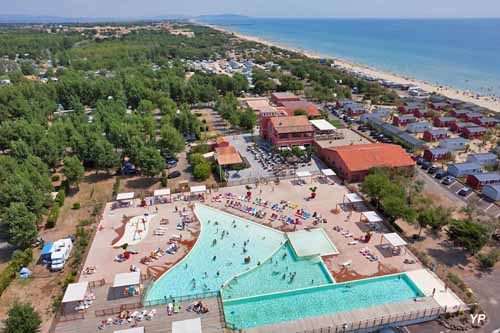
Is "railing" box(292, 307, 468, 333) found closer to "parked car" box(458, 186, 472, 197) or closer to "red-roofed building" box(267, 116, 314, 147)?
"parked car" box(458, 186, 472, 197)

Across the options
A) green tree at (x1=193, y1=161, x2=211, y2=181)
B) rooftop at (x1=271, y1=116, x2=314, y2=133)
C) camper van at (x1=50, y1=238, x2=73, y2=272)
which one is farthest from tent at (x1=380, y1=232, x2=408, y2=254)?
camper van at (x1=50, y1=238, x2=73, y2=272)

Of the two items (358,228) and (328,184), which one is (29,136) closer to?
(328,184)

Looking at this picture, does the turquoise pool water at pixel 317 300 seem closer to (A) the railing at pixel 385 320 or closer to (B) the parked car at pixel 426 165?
(A) the railing at pixel 385 320

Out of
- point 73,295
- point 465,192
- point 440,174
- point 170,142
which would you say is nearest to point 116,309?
point 73,295

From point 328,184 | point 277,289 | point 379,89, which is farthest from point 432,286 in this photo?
point 379,89

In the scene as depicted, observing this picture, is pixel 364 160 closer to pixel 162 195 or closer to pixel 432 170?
pixel 432 170
